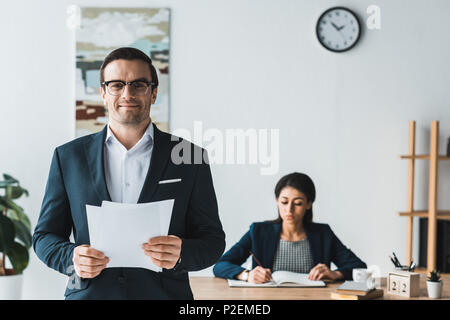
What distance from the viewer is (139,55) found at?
44.6 inches

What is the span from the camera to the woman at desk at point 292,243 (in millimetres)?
2426

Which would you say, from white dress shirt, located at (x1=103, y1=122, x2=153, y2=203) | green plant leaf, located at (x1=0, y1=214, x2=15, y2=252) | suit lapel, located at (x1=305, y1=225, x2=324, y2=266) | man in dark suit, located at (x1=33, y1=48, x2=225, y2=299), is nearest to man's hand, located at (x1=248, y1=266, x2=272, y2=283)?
suit lapel, located at (x1=305, y1=225, x2=324, y2=266)

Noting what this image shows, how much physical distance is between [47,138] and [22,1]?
879 mm

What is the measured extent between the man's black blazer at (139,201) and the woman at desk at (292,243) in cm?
127

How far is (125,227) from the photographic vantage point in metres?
1.04

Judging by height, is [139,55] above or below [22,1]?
below

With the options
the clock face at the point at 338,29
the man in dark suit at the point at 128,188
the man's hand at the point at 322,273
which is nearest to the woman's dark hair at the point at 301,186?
the man's hand at the point at 322,273

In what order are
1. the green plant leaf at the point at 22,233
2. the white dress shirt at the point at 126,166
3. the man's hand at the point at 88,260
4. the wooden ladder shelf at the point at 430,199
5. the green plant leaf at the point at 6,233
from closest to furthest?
1. the man's hand at the point at 88,260
2. the white dress shirt at the point at 126,166
3. the green plant leaf at the point at 6,233
4. the green plant leaf at the point at 22,233
5. the wooden ladder shelf at the point at 430,199

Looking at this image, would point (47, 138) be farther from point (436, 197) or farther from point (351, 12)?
point (436, 197)

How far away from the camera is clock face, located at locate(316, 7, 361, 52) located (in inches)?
128

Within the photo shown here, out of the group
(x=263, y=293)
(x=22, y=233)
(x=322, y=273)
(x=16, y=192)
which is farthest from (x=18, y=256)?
(x=322, y=273)

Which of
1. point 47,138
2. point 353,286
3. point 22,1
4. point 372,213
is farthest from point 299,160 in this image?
point 22,1

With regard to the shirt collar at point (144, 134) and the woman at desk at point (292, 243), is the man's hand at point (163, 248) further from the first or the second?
the woman at desk at point (292, 243)

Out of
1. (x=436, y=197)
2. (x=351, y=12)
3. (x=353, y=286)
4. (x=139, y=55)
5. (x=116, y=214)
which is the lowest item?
(x=353, y=286)
